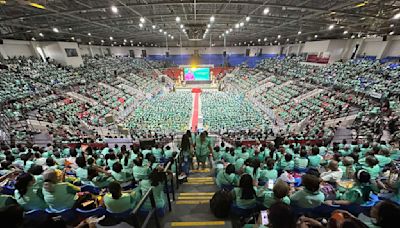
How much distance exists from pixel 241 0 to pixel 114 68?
96.6 ft

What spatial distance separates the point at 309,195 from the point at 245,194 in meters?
1.00

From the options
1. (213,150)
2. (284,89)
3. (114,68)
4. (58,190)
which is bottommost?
(213,150)

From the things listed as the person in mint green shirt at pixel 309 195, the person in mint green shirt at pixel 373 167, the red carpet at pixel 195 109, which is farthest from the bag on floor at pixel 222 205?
the red carpet at pixel 195 109

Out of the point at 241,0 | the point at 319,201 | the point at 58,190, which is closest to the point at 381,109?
the point at 241,0

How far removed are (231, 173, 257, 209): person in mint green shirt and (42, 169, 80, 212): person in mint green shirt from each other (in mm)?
2781

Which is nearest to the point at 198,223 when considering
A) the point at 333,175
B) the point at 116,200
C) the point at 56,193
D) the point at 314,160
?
the point at 116,200

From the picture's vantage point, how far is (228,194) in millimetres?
3432

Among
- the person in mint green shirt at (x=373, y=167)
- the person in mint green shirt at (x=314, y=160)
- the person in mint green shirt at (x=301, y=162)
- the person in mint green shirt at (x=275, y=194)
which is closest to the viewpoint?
the person in mint green shirt at (x=275, y=194)

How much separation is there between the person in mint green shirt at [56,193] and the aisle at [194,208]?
165 cm

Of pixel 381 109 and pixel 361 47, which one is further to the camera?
pixel 361 47

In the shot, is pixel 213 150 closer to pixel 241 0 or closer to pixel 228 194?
pixel 228 194

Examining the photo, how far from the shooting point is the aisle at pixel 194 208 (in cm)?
339

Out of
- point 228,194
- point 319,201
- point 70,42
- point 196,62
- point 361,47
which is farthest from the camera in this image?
point 196,62

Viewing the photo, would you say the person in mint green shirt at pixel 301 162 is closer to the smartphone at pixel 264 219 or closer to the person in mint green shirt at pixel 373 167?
the person in mint green shirt at pixel 373 167
